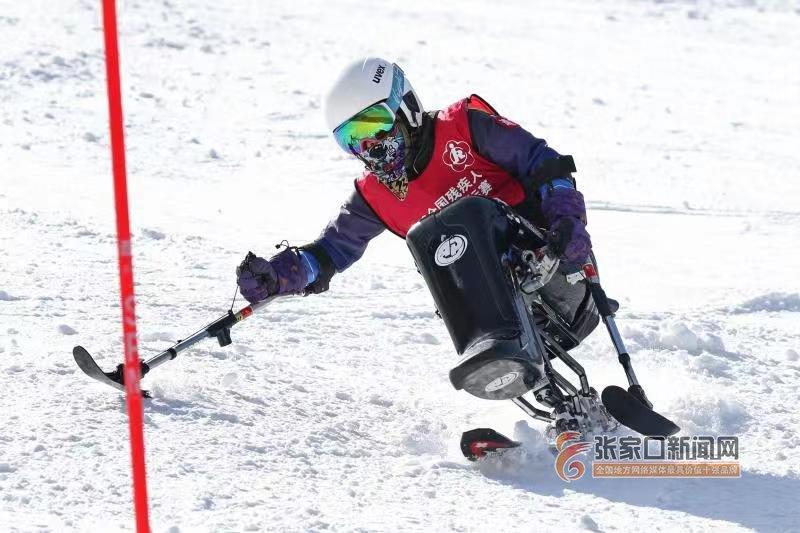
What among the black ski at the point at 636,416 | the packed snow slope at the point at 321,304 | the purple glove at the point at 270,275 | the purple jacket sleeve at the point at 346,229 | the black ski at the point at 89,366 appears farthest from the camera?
the purple jacket sleeve at the point at 346,229

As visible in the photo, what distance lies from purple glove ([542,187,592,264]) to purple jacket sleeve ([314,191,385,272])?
1.02 m

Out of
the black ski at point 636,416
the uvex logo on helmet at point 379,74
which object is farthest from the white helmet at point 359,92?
the black ski at point 636,416

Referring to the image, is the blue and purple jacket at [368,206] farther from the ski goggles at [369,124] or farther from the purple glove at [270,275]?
the ski goggles at [369,124]

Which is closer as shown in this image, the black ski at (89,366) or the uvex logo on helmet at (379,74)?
the black ski at (89,366)

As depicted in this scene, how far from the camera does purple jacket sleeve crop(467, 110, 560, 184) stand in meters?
4.70

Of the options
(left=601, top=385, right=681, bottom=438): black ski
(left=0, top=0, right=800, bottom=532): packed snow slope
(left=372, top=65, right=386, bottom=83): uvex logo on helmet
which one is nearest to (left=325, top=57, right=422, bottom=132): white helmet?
(left=372, top=65, right=386, bottom=83): uvex logo on helmet

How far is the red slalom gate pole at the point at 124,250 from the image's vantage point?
2.84 metres

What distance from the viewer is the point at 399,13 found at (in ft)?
71.5

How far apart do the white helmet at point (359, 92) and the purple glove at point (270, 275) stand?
679mm

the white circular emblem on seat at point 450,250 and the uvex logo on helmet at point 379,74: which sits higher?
the uvex logo on helmet at point 379,74

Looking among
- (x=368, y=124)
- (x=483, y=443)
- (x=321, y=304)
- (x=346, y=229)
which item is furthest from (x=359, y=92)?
(x=321, y=304)

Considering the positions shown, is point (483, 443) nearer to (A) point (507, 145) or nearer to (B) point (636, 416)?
(B) point (636, 416)

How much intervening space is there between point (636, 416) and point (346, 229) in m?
1.74

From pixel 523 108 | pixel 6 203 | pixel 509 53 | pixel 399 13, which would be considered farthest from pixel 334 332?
pixel 399 13
